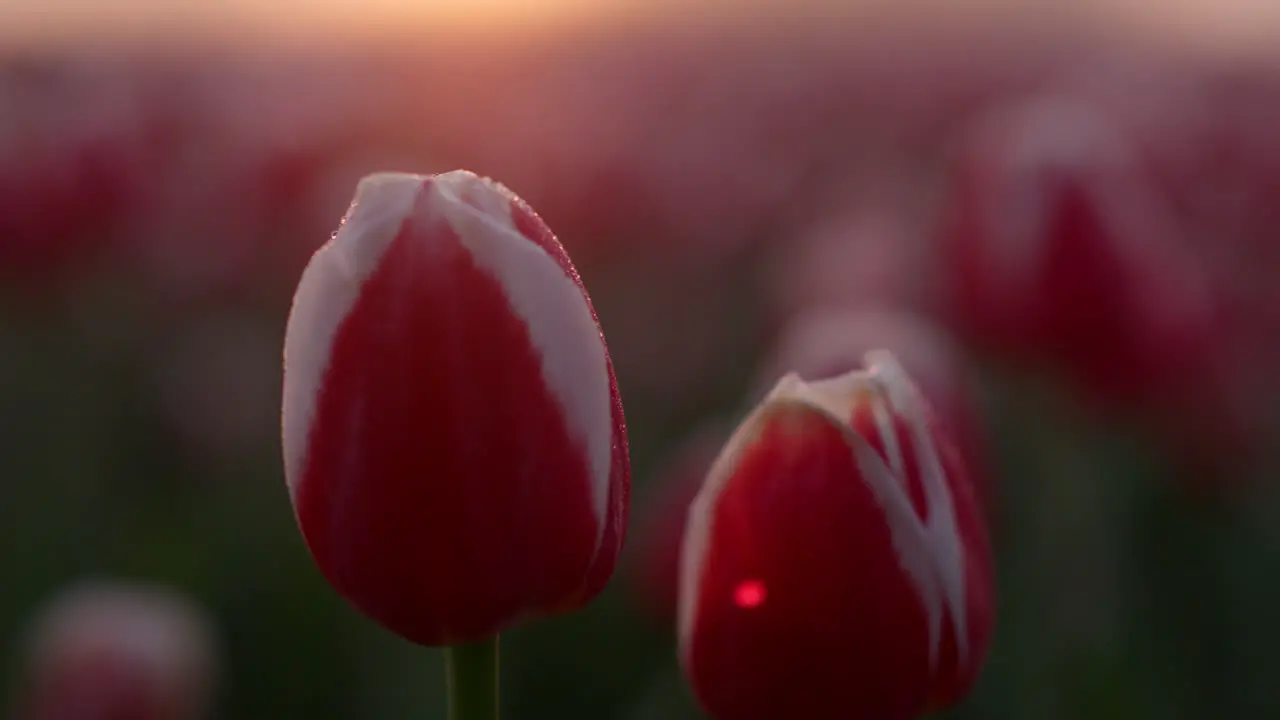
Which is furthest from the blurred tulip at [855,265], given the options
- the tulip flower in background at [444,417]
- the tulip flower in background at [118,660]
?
the tulip flower in background at [444,417]

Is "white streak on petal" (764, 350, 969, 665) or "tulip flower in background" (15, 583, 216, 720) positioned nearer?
"white streak on petal" (764, 350, 969, 665)

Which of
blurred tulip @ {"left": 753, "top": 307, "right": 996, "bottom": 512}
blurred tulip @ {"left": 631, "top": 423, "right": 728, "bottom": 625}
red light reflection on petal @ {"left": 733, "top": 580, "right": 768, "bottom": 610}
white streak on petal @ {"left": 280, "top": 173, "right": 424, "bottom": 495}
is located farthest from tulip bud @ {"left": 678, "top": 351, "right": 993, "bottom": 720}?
blurred tulip @ {"left": 631, "top": 423, "right": 728, "bottom": 625}

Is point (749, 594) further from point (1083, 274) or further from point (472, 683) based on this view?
point (1083, 274)

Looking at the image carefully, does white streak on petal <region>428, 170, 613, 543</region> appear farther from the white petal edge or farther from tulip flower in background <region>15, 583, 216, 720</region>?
tulip flower in background <region>15, 583, 216, 720</region>

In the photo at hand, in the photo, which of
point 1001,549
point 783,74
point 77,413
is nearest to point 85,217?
point 77,413

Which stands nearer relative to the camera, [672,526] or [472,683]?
[472,683]

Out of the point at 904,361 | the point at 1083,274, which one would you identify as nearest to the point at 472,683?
the point at 904,361

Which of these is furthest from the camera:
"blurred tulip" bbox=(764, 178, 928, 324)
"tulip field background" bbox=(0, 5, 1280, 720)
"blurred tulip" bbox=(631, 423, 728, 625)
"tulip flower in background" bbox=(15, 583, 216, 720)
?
"blurred tulip" bbox=(764, 178, 928, 324)

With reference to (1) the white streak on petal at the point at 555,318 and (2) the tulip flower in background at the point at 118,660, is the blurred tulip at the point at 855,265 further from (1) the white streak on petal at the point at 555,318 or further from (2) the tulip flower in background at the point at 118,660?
(1) the white streak on petal at the point at 555,318
